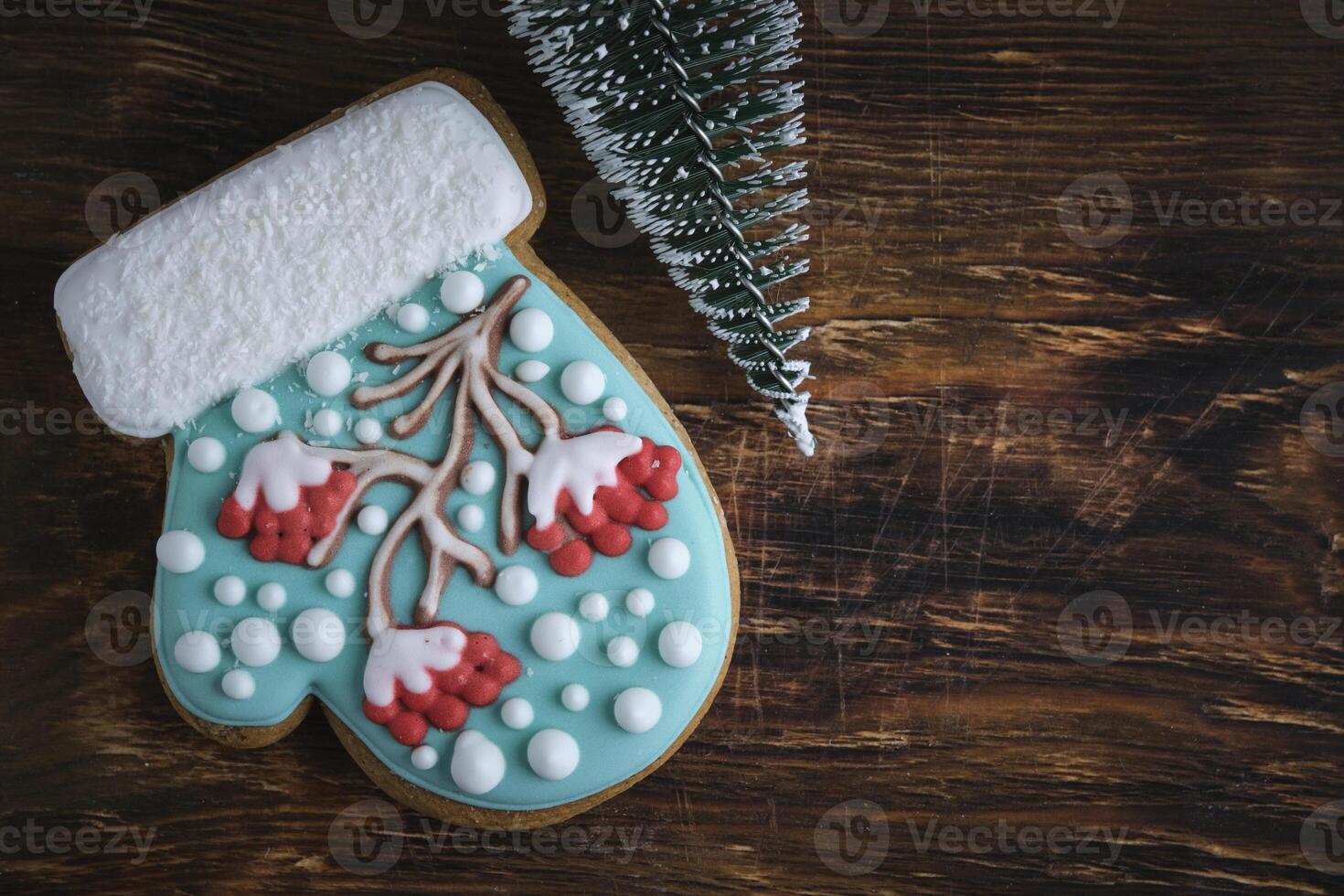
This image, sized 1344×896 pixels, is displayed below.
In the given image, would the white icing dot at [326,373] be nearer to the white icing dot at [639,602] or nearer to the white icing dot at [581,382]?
the white icing dot at [581,382]

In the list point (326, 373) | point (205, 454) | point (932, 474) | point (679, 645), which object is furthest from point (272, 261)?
point (932, 474)

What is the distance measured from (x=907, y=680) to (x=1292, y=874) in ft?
2.19

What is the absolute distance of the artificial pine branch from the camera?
42.6 inches

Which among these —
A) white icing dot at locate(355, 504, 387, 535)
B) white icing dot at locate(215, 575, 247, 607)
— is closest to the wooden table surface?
white icing dot at locate(215, 575, 247, 607)

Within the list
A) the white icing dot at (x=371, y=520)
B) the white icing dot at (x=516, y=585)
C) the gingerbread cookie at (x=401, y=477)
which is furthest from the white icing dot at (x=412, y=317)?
the white icing dot at (x=516, y=585)

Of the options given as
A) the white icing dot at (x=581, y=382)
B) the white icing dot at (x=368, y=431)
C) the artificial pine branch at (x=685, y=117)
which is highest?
the artificial pine branch at (x=685, y=117)

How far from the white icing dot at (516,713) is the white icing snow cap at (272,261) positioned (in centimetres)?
54

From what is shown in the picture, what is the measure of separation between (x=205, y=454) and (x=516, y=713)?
532 mm

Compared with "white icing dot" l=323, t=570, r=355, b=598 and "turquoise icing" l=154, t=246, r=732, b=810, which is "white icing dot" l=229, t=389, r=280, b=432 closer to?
"turquoise icing" l=154, t=246, r=732, b=810

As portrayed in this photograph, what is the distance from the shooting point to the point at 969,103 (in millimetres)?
1511

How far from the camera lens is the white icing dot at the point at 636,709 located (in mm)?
1277

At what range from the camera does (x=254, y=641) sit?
4.18 ft

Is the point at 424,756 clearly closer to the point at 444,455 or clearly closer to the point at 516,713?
the point at 516,713

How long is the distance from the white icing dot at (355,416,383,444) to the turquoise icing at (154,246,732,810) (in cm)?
1
